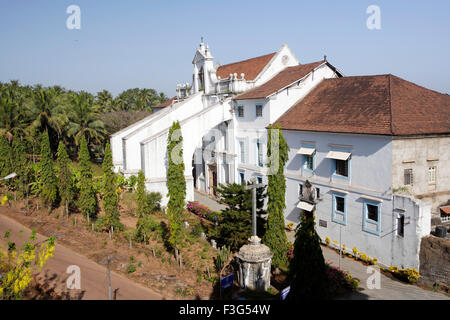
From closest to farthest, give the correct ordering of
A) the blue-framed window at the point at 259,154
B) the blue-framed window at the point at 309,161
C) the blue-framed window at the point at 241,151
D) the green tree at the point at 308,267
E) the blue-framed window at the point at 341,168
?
the green tree at the point at 308,267
the blue-framed window at the point at 341,168
the blue-framed window at the point at 309,161
the blue-framed window at the point at 259,154
the blue-framed window at the point at 241,151

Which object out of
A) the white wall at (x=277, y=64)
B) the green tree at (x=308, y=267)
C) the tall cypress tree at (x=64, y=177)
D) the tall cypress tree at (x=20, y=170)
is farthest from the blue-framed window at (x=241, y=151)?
the tall cypress tree at (x=20, y=170)

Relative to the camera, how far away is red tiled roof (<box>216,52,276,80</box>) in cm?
3228

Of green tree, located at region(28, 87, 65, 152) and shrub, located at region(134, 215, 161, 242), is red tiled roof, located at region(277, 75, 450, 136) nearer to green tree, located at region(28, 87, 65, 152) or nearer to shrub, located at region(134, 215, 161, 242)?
shrub, located at region(134, 215, 161, 242)

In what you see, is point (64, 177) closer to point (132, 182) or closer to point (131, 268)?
Result: point (132, 182)

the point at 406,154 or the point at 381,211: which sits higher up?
the point at 406,154

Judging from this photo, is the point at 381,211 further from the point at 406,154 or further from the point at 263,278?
the point at 263,278

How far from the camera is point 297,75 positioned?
27.7 meters

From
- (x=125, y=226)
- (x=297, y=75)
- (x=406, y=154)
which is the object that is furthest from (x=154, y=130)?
(x=406, y=154)

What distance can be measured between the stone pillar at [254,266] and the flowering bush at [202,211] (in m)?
9.87

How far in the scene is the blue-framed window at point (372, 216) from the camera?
63.0ft

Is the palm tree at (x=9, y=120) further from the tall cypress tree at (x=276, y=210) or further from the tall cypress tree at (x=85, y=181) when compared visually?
the tall cypress tree at (x=276, y=210)

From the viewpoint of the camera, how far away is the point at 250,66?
34.3m

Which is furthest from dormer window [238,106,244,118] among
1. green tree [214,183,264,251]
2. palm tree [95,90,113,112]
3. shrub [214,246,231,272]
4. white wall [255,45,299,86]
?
palm tree [95,90,113,112]

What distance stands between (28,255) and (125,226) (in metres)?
14.1
